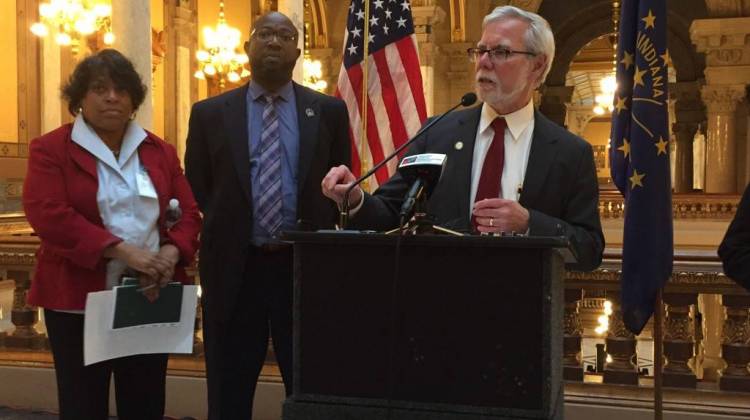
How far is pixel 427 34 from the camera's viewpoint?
16.7 metres

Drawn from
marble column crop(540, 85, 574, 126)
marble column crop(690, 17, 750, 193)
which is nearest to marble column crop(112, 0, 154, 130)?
marble column crop(690, 17, 750, 193)

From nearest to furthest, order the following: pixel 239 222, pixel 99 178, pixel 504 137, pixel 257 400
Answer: pixel 504 137
pixel 99 178
pixel 239 222
pixel 257 400

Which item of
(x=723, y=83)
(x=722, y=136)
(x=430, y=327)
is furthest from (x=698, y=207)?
(x=430, y=327)

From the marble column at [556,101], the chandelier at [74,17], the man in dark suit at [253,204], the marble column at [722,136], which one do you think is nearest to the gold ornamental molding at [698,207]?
the marble column at [722,136]

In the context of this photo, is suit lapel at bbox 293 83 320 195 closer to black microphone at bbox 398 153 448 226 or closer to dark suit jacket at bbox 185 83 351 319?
dark suit jacket at bbox 185 83 351 319

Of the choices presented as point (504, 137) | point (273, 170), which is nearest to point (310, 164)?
point (273, 170)

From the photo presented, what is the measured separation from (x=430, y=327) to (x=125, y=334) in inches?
55.0

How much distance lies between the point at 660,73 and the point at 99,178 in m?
2.12

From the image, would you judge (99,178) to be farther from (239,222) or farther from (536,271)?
(536,271)

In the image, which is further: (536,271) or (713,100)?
(713,100)

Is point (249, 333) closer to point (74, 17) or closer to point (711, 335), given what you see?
point (711, 335)

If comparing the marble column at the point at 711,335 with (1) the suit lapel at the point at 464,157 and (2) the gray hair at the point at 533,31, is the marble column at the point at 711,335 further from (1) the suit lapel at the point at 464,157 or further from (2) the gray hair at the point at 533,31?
(2) the gray hair at the point at 533,31

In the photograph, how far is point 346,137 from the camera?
3.27 meters

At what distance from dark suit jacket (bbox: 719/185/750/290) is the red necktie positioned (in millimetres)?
704
